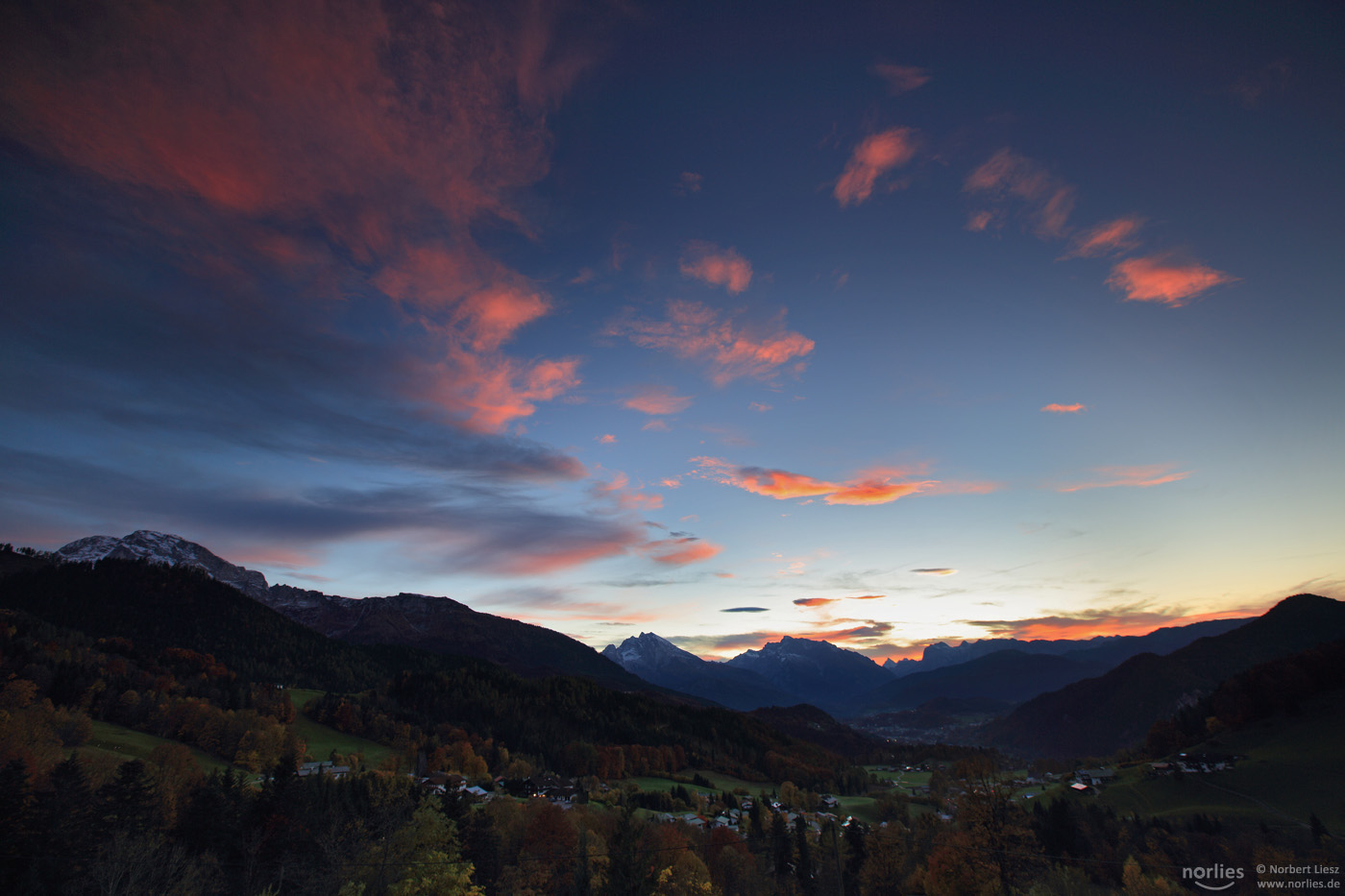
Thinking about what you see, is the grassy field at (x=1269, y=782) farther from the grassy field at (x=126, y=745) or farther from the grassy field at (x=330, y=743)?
the grassy field at (x=126, y=745)

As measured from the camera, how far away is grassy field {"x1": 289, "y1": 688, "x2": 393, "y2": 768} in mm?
154500

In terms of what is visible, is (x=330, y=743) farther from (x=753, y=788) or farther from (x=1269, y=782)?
(x=1269, y=782)

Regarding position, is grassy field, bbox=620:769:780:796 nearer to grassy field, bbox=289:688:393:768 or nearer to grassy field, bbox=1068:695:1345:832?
grassy field, bbox=289:688:393:768

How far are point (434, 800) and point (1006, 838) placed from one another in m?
60.1

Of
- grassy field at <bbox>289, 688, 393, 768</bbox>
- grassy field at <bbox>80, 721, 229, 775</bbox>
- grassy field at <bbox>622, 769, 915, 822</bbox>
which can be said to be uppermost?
grassy field at <bbox>80, 721, 229, 775</bbox>

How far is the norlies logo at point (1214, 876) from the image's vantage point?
65.4 metres

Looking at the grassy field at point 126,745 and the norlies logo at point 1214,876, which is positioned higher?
the grassy field at point 126,745

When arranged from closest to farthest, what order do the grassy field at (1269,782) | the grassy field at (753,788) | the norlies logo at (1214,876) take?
1. the norlies logo at (1214,876)
2. the grassy field at (1269,782)
3. the grassy field at (753,788)

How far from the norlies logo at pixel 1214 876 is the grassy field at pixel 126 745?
483ft

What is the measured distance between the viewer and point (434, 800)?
65.2m

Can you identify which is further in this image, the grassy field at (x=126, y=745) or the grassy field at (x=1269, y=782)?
the grassy field at (x=126, y=745)

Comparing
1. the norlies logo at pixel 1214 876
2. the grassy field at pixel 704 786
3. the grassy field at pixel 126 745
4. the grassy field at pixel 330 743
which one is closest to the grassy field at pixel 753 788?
the grassy field at pixel 704 786

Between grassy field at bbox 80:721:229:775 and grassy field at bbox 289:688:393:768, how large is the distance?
A: 97.4ft

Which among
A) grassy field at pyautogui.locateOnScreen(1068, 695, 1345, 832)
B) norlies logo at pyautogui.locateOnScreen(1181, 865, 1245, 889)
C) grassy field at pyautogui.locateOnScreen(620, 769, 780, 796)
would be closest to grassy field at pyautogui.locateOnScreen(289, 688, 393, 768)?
grassy field at pyautogui.locateOnScreen(620, 769, 780, 796)
